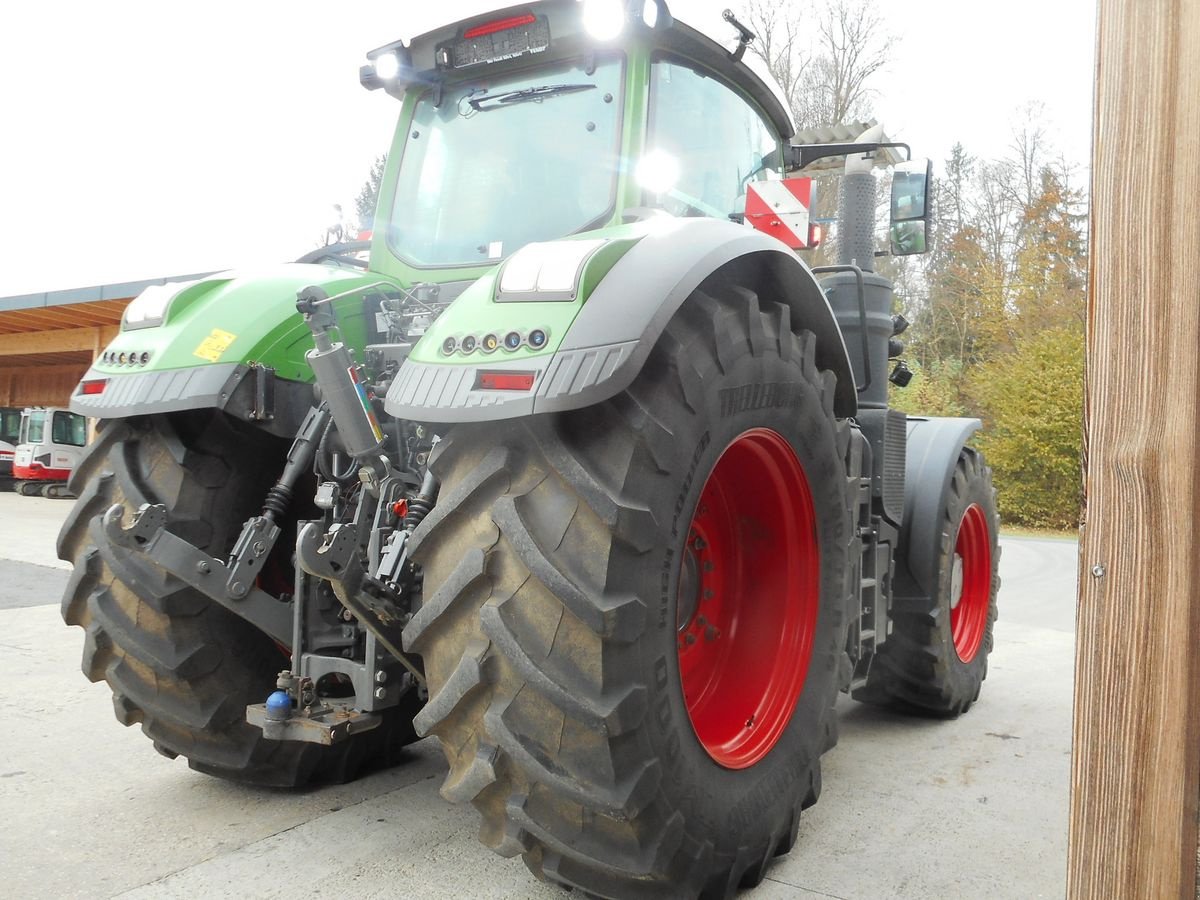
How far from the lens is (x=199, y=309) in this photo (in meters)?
3.00

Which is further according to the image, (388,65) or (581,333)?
(388,65)

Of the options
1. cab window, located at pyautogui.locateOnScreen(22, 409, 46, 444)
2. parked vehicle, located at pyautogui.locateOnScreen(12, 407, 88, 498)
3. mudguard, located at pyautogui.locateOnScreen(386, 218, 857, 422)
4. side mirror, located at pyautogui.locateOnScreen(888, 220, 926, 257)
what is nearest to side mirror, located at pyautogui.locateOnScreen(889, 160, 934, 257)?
side mirror, located at pyautogui.locateOnScreen(888, 220, 926, 257)

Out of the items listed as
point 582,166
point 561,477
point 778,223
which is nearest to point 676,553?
point 561,477

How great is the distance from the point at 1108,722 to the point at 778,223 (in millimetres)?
2542

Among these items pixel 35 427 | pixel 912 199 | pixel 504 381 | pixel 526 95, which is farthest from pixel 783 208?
pixel 35 427

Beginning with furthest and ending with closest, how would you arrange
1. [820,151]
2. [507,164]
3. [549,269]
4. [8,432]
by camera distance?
1. [8,432]
2. [820,151]
3. [507,164]
4. [549,269]

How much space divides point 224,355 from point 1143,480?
96.6 inches

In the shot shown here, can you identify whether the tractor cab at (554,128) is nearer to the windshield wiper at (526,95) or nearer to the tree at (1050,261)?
the windshield wiper at (526,95)

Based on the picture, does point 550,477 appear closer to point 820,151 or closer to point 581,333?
point 581,333

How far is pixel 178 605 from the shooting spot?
2.84m

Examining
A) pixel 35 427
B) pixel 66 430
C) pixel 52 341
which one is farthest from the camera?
pixel 66 430

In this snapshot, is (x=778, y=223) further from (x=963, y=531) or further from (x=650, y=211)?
(x=963, y=531)

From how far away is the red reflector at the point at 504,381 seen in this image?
1.99m

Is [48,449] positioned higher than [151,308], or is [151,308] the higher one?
[151,308]
